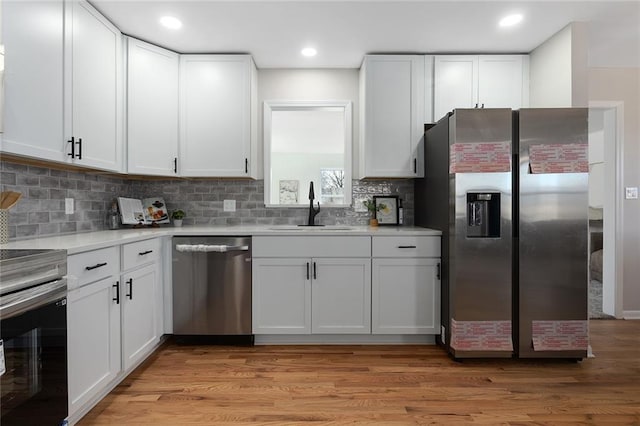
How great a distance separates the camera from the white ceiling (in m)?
2.31

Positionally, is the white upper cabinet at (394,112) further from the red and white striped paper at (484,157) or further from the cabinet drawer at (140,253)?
the cabinet drawer at (140,253)

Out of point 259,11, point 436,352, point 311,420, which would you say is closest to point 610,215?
point 436,352

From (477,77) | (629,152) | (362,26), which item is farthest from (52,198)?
(629,152)

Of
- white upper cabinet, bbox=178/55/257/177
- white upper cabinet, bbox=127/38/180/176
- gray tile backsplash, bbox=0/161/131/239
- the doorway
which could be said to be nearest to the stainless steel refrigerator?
the doorway

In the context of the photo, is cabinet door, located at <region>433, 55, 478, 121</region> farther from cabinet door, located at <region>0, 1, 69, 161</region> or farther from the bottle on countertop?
the bottle on countertop

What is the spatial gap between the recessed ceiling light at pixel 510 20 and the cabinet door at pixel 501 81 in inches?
17.1

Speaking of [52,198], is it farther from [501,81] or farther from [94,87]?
[501,81]

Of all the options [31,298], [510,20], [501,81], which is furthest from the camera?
[501,81]

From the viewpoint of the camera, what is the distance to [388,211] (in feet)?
10.7

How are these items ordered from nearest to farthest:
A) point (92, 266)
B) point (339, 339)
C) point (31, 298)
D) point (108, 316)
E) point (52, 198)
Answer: point (31, 298), point (92, 266), point (108, 316), point (52, 198), point (339, 339)

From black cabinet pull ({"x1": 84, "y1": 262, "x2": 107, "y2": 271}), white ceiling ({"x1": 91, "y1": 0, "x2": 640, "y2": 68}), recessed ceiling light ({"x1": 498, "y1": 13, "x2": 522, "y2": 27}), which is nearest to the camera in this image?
black cabinet pull ({"x1": 84, "y1": 262, "x2": 107, "y2": 271})

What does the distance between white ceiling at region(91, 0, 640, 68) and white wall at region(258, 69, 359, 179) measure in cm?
19

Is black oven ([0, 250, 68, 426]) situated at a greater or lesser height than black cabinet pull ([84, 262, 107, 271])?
lesser

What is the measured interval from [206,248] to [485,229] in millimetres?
2021
